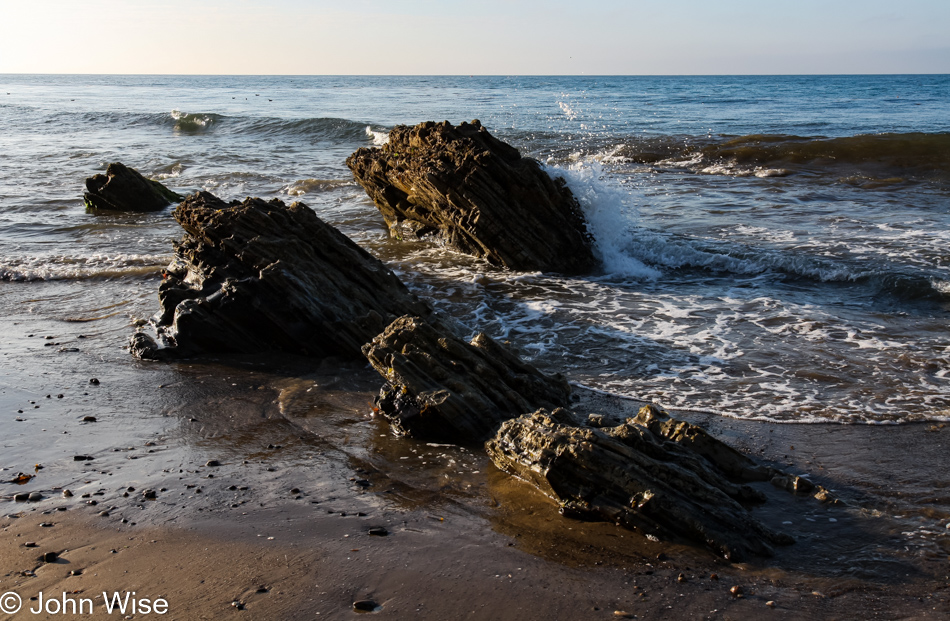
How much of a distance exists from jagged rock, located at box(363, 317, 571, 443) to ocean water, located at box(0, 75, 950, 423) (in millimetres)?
1323

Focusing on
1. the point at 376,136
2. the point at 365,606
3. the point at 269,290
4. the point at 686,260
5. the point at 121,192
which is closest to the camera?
the point at 365,606

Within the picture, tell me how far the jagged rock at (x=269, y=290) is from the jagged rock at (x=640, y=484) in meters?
3.37

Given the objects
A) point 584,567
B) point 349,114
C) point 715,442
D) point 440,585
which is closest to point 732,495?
point 715,442

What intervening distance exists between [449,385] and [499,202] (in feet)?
20.4

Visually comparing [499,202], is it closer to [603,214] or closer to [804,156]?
[603,214]

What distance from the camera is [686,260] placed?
38.8ft

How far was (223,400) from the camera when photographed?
668 centimetres

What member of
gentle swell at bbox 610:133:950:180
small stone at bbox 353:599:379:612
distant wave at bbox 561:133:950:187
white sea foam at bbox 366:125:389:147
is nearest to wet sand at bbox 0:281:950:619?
small stone at bbox 353:599:379:612

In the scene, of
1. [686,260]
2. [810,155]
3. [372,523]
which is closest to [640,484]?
[372,523]

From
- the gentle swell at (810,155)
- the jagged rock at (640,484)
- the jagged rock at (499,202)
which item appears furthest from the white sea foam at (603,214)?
the gentle swell at (810,155)

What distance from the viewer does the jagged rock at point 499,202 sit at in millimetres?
11453

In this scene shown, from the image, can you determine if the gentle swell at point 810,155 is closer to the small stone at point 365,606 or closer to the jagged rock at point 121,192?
the jagged rock at point 121,192

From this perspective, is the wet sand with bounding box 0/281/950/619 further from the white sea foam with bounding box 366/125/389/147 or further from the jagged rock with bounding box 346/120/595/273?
the white sea foam with bounding box 366/125/389/147

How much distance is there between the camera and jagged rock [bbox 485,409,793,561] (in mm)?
4352
